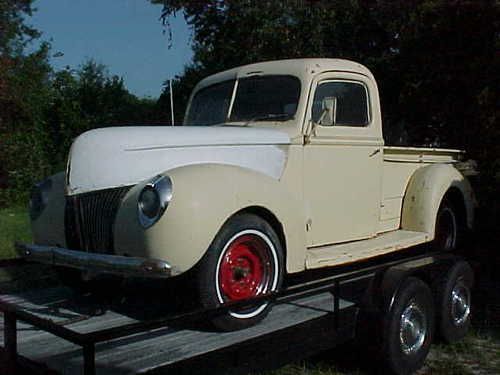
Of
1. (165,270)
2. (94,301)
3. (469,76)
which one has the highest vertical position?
Result: (469,76)

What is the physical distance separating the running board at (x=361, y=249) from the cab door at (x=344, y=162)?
0.25 ft

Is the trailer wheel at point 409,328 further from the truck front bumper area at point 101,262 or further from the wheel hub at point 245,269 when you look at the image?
the truck front bumper area at point 101,262

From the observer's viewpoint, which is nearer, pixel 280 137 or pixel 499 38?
pixel 280 137

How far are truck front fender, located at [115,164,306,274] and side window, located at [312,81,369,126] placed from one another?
3.54ft

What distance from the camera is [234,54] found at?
10.8m

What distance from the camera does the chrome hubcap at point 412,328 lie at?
12.9 ft

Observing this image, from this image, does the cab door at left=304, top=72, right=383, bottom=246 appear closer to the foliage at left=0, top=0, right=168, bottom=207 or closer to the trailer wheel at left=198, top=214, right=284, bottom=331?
the trailer wheel at left=198, top=214, right=284, bottom=331

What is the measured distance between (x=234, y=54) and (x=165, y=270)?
797 cm

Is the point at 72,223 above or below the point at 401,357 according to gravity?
above

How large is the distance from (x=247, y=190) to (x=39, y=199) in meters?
1.49

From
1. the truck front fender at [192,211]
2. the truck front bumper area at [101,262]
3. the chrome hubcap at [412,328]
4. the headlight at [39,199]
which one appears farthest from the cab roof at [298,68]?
the truck front bumper area at [101,262]

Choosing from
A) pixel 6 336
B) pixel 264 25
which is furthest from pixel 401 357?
pixel 264 25

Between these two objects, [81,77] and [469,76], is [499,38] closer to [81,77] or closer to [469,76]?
[469,76]

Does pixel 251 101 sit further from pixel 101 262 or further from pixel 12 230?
pixel 12 230
